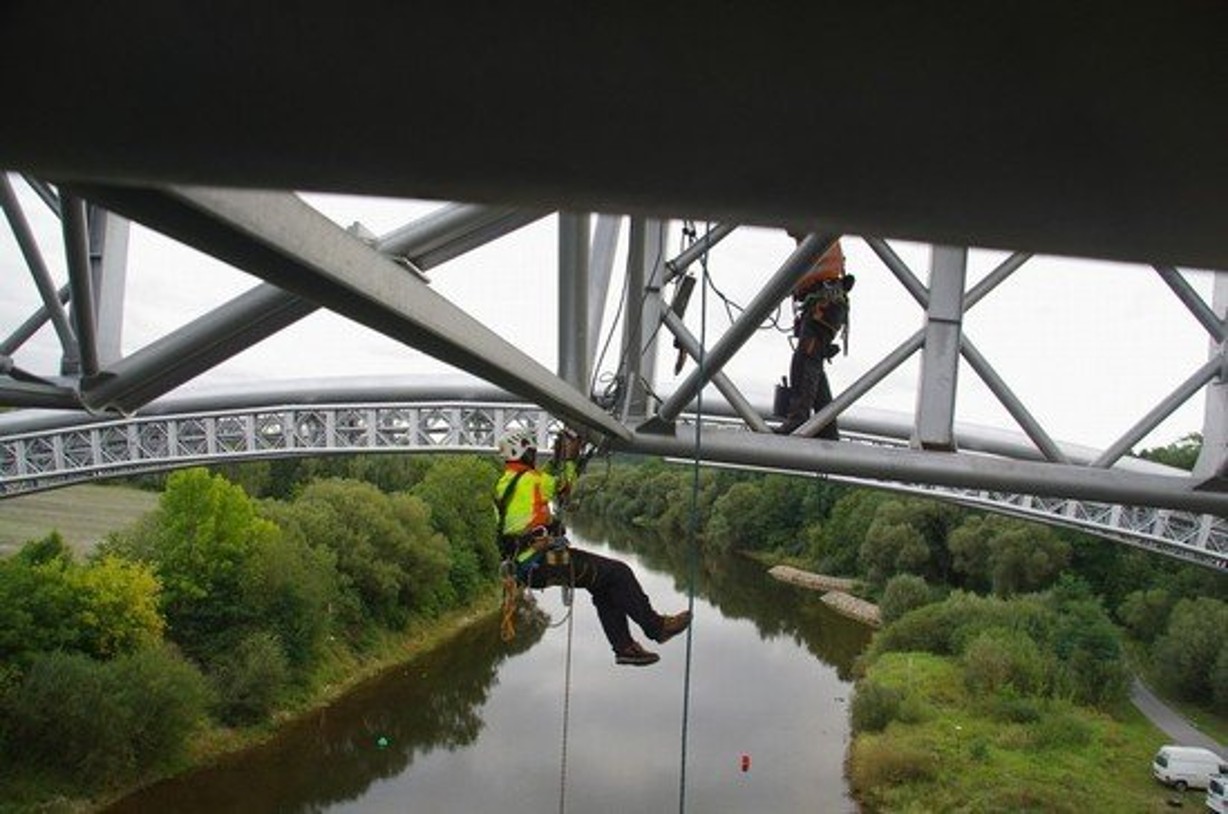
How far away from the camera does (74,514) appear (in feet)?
105

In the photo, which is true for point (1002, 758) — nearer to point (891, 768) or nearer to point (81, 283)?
point (891, 768)

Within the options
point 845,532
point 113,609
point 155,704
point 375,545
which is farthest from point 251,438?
point 845,532

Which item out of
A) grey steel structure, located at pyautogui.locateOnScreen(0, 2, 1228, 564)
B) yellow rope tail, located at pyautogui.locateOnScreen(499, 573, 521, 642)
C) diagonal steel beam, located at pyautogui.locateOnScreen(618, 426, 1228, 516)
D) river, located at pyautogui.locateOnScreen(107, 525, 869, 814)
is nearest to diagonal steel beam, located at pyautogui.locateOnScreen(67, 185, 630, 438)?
grey steel structure, located at pyautogui.locateOnScreen(0, 2, 1228, 564)

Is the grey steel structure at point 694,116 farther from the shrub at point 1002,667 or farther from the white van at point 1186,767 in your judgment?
the shrub at point 1002,667

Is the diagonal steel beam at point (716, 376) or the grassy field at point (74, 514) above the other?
the diagonal steel beam at point (716, 376)

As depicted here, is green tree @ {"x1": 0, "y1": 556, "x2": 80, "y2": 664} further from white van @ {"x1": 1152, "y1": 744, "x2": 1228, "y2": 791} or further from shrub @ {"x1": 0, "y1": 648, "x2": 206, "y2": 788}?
white van @ {"x1": 1152, "y1": 744, "x2": 1228, "y2": 791}

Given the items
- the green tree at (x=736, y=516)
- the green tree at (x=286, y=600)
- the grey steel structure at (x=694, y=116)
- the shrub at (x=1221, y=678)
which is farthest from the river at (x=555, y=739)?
the green tree at (x=736, y=516)

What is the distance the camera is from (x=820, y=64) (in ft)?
2.44

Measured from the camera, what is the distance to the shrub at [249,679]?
1766cm

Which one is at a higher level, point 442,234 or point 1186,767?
point 442,234

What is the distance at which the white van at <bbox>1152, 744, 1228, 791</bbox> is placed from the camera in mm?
16609

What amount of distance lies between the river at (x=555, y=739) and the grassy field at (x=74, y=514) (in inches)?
405

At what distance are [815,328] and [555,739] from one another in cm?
1506

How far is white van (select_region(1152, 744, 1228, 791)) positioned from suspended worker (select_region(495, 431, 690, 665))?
15431mm
